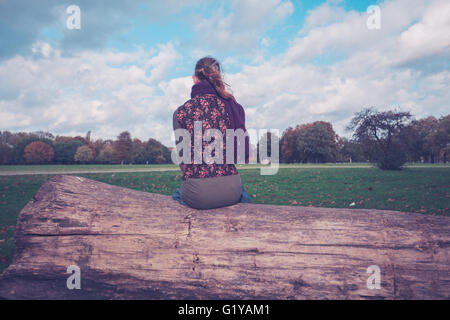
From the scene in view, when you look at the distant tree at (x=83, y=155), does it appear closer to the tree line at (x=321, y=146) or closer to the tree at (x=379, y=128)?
the tree line at (x=321, y=146)

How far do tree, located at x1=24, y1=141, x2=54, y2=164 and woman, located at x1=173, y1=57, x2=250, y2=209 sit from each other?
72196mm

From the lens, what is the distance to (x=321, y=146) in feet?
234

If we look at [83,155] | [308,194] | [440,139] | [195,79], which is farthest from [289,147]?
[195,79]

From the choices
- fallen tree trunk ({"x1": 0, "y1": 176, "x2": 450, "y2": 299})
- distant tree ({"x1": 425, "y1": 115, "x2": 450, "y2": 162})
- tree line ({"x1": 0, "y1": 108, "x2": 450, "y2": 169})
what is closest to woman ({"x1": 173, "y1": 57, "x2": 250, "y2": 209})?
fallen tree trunk ({"x1": 0, "y1": 176, "x2": 450, "y2": 299})

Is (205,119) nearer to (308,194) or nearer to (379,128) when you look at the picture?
(308,194)

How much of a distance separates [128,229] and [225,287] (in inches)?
53.4

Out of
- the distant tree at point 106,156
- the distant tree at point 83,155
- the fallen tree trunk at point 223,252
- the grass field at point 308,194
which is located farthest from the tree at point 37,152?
the fallen tree trunk at point 223,252

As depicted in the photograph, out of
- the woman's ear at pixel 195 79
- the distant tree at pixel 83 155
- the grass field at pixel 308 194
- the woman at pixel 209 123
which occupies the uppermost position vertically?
the distant tree at pixel 83 155

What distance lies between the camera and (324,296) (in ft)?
9.59

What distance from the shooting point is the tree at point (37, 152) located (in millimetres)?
61594

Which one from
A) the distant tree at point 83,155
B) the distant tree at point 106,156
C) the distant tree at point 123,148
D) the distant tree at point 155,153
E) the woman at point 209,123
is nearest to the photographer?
the woman at point 209,123

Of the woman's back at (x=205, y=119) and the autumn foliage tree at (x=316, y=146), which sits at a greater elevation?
the autumn foliage tree at (x=316, y=146)

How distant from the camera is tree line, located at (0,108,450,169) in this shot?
25.2m

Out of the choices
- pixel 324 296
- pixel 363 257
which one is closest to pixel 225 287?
pixel 324 296
